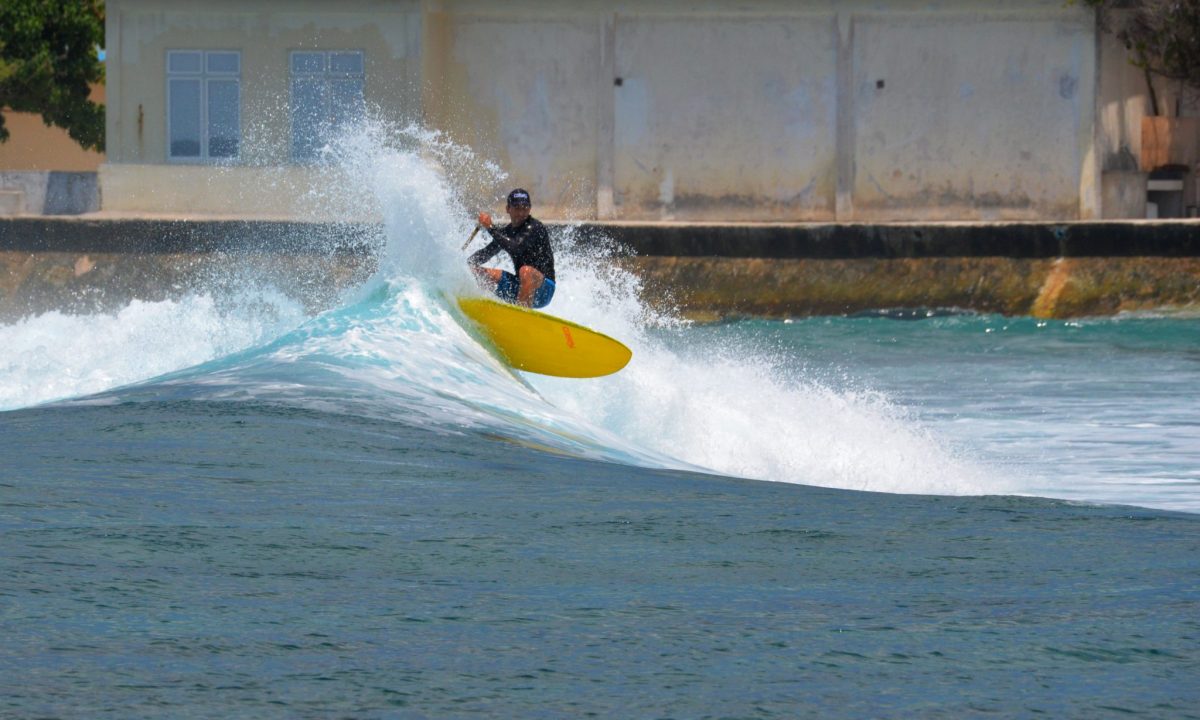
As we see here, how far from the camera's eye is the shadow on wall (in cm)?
2695

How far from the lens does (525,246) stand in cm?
1312

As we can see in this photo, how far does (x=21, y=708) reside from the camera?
12.9 feet

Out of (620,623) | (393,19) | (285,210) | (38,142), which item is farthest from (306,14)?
(620,623)

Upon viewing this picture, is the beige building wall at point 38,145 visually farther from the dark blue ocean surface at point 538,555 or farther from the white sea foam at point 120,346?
the dark blue ocean surface at point 538,555

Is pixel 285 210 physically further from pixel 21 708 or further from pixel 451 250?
pixel 21 708

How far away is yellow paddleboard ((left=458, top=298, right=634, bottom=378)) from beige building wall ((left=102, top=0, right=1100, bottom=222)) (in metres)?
13.2

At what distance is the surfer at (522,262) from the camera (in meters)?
13.0

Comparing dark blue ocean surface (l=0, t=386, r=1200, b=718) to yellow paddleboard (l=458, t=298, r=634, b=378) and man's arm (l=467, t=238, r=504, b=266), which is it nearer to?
yellow paddleboard (l=458, t=298, r=634, b=378)

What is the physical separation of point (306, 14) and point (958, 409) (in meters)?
14.3

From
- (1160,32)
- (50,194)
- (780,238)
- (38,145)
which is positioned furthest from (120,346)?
(38,145)

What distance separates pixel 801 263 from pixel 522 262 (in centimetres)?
1123

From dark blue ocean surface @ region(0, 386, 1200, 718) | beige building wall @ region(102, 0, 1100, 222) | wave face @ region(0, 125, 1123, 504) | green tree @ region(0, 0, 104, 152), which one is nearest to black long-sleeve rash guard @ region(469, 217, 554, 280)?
wave face @ region(0, 125, 1123, 504)

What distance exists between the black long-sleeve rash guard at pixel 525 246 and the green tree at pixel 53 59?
65.2 ft

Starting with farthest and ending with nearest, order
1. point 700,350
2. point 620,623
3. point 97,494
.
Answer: point 700,350
point 97,494
point 620,623
